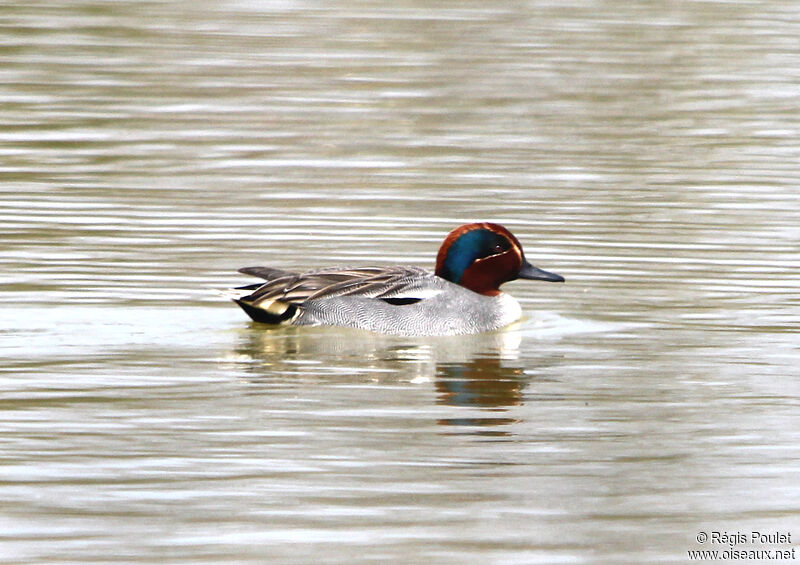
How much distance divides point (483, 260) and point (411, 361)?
1.54 meters

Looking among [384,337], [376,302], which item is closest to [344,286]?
[376,302]

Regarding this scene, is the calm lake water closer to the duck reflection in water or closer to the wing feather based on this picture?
the duck reflection in water

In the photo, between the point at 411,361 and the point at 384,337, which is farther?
the point at 384,337

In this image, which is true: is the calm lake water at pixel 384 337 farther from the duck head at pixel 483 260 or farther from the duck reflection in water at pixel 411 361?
the duck head at pixel 483 260

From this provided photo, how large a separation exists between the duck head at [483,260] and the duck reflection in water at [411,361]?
47 centimetres

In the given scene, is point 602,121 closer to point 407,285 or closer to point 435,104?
point 435,104

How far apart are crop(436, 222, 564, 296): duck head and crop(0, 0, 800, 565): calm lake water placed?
38 cm

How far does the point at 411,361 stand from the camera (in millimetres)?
11562

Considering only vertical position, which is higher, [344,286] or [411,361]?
[344,286]

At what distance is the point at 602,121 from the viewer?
21719mm

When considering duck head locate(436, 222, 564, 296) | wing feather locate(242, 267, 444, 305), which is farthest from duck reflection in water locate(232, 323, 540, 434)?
duck head locate(436, 222, 564, 296)

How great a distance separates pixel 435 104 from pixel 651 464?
46.8ft

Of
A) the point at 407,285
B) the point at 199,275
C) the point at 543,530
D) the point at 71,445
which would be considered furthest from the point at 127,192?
the point at 543,530

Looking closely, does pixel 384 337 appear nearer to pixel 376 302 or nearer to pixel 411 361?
pixel 376 302
